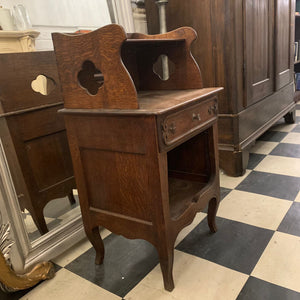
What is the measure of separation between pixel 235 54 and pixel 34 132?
47.8 inches

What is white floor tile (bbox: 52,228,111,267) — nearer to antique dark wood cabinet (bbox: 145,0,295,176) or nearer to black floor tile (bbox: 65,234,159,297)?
black floor tile (bbox: 65,234,159,297)

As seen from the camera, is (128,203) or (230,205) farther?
(230,205)

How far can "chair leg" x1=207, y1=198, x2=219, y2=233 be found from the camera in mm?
1321

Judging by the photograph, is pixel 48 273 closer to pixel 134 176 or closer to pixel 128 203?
pixel 128 203

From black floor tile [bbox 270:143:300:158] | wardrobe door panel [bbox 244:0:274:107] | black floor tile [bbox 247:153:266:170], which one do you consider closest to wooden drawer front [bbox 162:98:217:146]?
wardrobe door panel [bbox 244:0:274:107]

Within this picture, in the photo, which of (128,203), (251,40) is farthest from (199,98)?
(251,40)

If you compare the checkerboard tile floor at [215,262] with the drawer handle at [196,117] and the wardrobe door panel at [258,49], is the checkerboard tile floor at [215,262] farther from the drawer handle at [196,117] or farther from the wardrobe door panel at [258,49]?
the wardrobe door panel at [258,49]

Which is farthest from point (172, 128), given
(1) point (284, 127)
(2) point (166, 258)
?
(1) point (284, 127)

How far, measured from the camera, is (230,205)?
1596mm

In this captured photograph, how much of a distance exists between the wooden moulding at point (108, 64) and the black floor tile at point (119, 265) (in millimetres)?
672

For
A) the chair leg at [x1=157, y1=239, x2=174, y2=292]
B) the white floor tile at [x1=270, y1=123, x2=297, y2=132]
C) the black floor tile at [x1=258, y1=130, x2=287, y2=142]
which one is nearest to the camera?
the chair leg at [x1=157, y1=239, x2=174, y2=292]

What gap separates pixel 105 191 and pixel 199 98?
1.52ft

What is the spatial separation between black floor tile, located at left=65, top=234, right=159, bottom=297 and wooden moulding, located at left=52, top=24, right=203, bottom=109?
67 centimetres

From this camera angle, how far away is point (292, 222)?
1376 millimetres
